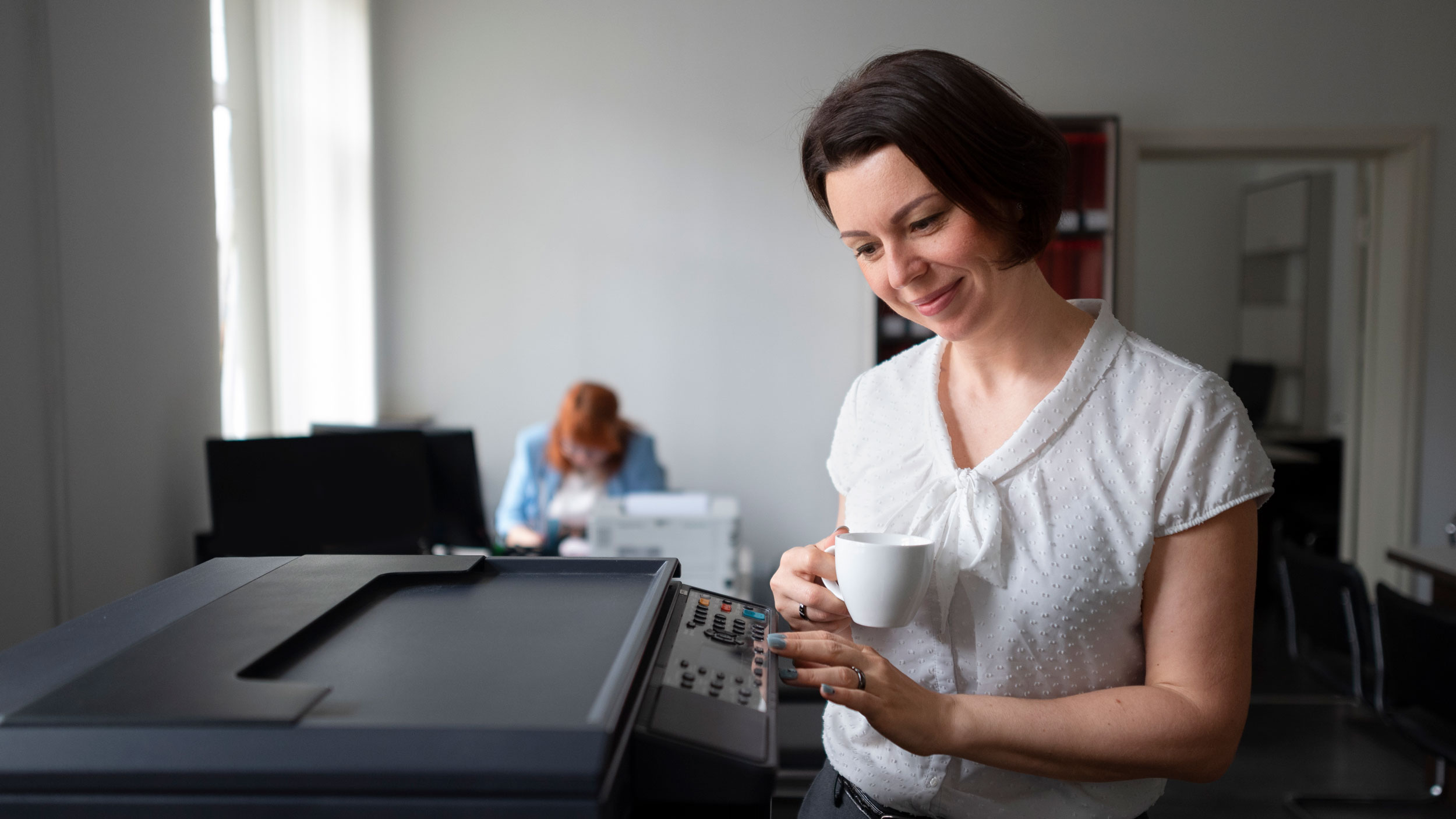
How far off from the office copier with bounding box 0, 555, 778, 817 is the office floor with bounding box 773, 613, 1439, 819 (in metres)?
1.84

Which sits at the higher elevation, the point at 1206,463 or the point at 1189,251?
the point at 1189,251

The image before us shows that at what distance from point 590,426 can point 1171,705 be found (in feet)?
8.80

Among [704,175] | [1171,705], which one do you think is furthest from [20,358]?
[704,175]

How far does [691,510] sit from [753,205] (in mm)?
1716

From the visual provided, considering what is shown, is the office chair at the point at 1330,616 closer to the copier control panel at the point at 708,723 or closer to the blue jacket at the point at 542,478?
the blue jacket at the point at 542,478

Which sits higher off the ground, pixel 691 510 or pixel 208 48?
pixel 208 48

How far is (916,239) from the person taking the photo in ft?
2.85

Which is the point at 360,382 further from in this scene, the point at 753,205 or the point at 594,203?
the point at 753,205

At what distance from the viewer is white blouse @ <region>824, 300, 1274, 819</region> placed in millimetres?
831

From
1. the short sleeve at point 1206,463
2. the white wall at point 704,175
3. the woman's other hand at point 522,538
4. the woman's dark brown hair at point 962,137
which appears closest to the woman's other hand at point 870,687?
the short sleeve at point 1206,463

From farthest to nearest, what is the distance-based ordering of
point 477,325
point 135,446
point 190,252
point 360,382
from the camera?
point 477,325
point 360,382
point 190,252
point 135,446

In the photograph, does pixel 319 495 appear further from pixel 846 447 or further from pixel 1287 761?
pixel 1287 761

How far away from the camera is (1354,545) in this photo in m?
4.11

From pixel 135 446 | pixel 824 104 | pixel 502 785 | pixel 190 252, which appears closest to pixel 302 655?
pixel 502 785
